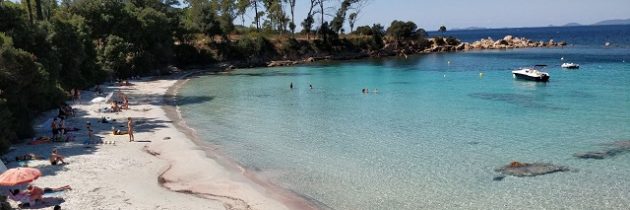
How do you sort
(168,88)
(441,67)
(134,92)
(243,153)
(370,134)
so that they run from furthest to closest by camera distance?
(441,67) < (168,88) < (134,92) < (370,134) < (243,153)

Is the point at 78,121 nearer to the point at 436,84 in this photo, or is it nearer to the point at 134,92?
the point at 134,92

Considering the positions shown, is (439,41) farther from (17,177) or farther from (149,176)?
(17,177)

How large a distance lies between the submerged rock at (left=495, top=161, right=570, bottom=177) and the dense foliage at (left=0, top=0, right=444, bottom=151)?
77.6ft

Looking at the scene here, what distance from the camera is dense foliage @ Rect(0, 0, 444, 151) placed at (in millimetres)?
29938

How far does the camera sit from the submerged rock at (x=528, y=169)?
23.0 meters

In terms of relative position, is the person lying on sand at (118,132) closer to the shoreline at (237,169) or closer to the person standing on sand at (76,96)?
the shoreline at (237,169)

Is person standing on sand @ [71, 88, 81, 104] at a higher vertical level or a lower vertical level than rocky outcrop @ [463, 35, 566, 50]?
lower

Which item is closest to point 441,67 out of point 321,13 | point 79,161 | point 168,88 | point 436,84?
point 436,84

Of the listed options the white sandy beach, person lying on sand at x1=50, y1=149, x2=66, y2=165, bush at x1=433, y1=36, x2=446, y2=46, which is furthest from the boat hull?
bush at x1=433, y1=36, x2=446, y2=46

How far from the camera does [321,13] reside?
114m

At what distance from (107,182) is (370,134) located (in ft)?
54.2

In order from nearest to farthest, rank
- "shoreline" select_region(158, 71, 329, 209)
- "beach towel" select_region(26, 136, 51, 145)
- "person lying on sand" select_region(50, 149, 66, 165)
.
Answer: "shoreline" select_region(158, 71, 329, 209) < "person lying on sand" select_region(50, 149, 66, 165) < "beach towel" select_region(26, 136, 51, 145)

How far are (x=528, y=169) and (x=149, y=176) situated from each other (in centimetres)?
1705

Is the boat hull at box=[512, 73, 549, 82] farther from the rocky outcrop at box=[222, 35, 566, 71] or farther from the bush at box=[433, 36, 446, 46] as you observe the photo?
the bush at box=[433, 36, 446, 46]
